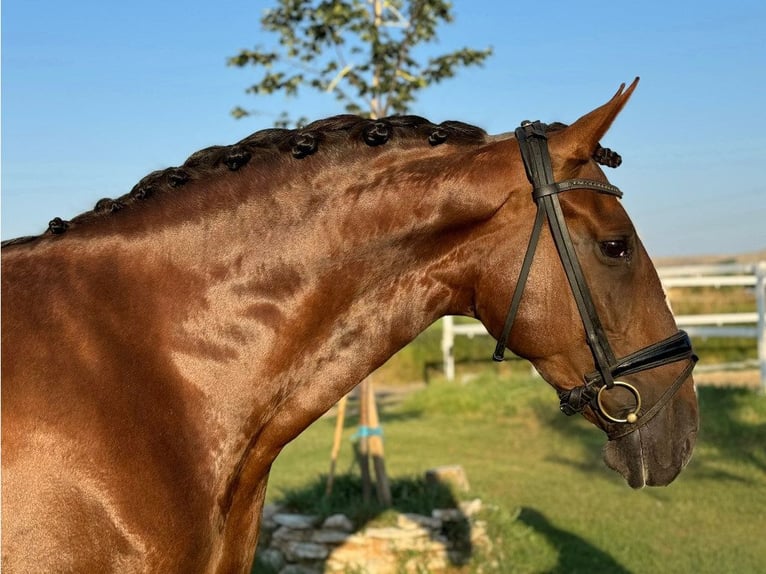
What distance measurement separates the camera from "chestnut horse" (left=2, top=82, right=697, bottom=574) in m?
2.25

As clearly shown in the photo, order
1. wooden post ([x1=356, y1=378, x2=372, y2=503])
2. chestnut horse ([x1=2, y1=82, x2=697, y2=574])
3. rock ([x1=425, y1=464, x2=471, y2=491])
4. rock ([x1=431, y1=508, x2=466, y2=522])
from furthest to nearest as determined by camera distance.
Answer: rock ([x1=425, y1=464, x2=471, y2=491])
wooden post ([x1=356, y1=378, x2=372, y2=503])
rock ([x1=431, y1=508, x2=466, y2=522])
chestnut horse ([x1=2, y1=82, x2=697, y2=574])

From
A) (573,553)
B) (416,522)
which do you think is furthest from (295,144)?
(573,553)

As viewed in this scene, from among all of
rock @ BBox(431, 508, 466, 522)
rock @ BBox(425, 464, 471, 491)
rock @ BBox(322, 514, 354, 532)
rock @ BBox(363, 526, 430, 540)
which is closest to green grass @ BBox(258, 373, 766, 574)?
rock @ BBox(425, 464, 471, 491)

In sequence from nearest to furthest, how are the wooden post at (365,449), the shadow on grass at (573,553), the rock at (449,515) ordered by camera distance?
the rock at (449,515) < the shadow on grass at (573,553) < the wooden post at (365,449)

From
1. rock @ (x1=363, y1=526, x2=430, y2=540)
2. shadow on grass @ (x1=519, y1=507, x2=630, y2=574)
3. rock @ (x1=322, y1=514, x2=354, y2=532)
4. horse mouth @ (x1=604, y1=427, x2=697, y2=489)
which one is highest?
horse mouth @ (x1=604, y1=427, x2=697, y2=489)

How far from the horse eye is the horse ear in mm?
266

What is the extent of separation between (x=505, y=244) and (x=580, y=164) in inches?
13.2

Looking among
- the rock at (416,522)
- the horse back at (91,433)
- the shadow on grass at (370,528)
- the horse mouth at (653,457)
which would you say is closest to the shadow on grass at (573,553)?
the shadow on grass at (370,528)

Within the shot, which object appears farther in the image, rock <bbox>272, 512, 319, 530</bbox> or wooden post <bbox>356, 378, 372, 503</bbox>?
wooden post <bbox>356, 378, 372, 503</bbox>

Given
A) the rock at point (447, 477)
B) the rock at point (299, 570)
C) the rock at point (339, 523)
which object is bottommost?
the rock at point (299, 570)

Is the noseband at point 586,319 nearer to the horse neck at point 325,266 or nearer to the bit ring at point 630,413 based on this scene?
the bit ring at point 630,413

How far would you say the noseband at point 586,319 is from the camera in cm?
245

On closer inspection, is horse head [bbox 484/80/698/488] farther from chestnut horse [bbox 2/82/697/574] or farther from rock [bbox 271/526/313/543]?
rock [bbox 271/526/313/543]

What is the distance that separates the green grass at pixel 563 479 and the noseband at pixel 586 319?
404 cm
